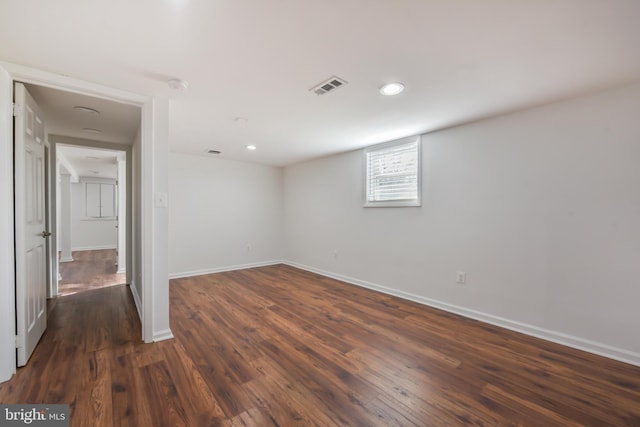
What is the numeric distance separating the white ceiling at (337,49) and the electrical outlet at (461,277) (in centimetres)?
178

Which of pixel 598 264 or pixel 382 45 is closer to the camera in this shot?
pixel 382 45

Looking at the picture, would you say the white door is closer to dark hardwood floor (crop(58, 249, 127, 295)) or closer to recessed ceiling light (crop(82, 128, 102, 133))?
recessed ceiling light (crop(82, 128, 102, 133))

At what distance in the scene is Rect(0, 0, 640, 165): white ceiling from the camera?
4.33 feet

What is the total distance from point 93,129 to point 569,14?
181 inches

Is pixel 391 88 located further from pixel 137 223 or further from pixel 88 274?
pixel 88 274

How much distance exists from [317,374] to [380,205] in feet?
8.43

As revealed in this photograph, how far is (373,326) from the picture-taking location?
268cm

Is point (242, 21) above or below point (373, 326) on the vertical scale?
above

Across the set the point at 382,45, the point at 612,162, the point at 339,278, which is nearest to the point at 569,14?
the point at 382,45

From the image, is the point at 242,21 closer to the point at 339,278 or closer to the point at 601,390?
the point at 601,390

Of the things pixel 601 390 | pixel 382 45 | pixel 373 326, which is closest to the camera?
pixel 382 45

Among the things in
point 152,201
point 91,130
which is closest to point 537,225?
point 152,201

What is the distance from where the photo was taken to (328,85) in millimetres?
2098

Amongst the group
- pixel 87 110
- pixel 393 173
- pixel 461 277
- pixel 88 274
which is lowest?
pixel 88 274
